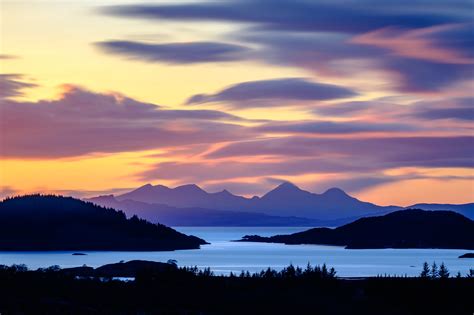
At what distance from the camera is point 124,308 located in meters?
75.3

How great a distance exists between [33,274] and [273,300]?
65.7 ft

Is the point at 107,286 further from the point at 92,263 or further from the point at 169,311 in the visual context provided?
the point at 92,263

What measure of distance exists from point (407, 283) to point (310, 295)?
7.38 metres

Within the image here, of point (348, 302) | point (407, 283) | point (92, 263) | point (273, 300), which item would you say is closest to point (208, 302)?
point (273, 300)

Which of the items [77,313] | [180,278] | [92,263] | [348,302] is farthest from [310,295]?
[92,263]

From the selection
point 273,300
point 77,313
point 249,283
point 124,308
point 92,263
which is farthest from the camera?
point 92,263

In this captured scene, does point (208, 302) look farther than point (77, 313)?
Yes

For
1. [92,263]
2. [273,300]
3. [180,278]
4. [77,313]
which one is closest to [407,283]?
[273,300]

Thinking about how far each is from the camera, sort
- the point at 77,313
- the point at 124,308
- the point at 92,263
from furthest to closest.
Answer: the point at 92,263 → the point at 124,308 → the point at 77,313

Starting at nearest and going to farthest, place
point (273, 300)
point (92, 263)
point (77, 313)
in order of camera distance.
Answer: point (77, 313)
point (273, 300)
point (92, 263)

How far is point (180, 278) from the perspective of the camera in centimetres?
8738

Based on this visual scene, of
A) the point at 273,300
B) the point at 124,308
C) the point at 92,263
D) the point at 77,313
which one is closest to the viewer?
the point at 77,313

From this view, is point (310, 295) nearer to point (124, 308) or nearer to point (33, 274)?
A: point (124, 308)

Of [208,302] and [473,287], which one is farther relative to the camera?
[473,287]
